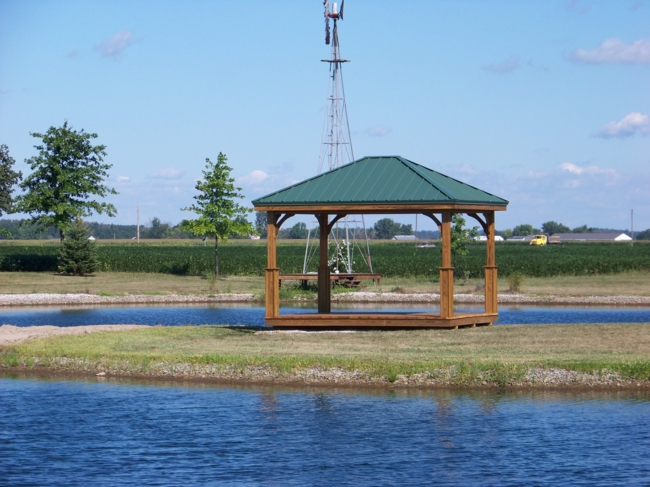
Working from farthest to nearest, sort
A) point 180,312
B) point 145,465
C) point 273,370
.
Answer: point 180,312 < point 273,370 < point 145,465

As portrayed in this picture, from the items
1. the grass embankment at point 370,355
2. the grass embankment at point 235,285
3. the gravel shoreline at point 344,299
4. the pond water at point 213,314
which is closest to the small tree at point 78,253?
the grass embankment at point 235,285

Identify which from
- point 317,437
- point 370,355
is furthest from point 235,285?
point 317,437

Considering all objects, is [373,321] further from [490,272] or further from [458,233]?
[458,233]

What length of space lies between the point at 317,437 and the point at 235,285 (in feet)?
122

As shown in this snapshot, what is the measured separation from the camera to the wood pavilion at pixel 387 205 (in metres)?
25.8

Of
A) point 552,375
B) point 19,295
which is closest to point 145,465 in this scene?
point 552,375

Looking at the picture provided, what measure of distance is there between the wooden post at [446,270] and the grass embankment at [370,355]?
72 cm

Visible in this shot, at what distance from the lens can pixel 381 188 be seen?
2662 centimetres

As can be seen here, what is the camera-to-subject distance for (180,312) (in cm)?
4031

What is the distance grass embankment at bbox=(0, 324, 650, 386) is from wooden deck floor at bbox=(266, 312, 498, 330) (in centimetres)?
41

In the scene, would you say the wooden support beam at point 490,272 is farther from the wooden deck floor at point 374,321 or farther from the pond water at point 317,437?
the pond water at point 317,437

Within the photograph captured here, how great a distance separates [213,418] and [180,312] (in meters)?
23.1

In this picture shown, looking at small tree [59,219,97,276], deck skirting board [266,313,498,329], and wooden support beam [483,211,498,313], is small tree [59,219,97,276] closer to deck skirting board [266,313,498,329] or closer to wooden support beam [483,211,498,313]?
deck skirting board [266,313,498,329]

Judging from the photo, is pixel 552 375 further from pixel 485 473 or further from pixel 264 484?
pixel 264 484
